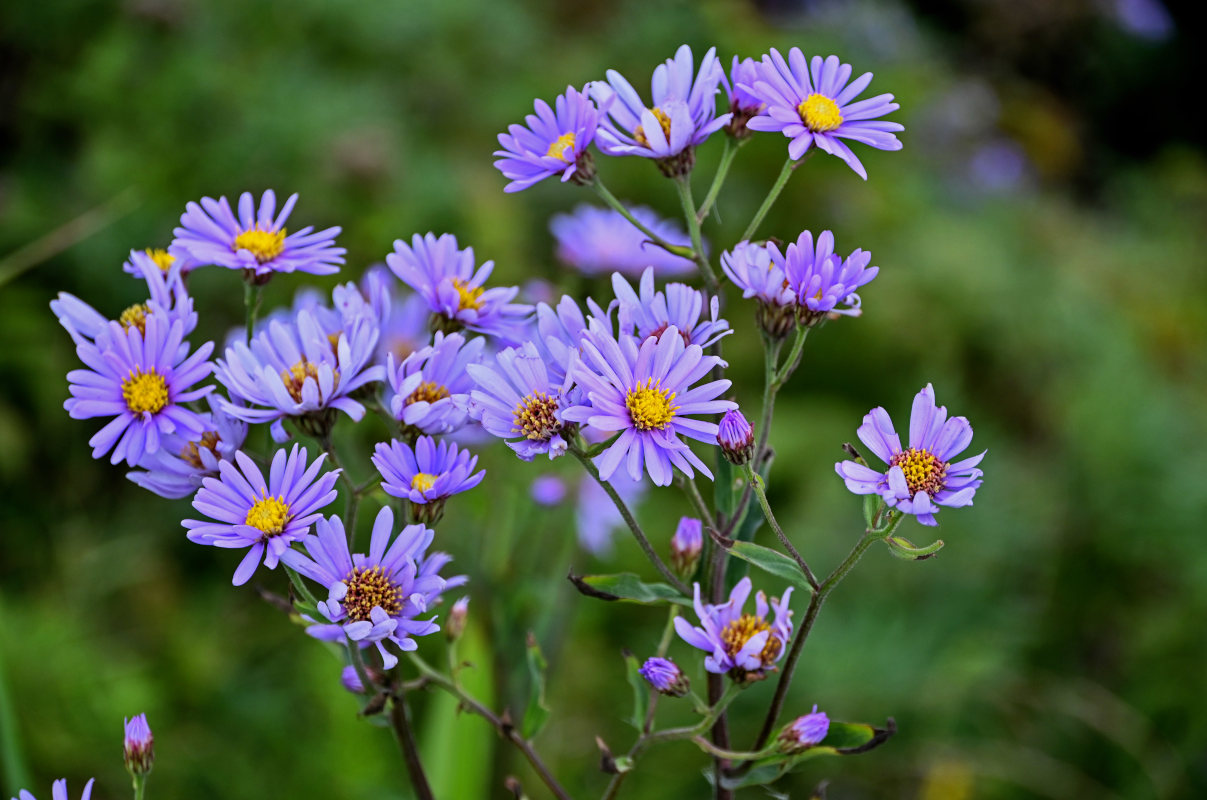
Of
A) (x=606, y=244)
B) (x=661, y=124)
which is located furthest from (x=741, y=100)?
(x=606, y=244)

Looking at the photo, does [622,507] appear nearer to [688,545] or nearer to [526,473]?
[688,545]

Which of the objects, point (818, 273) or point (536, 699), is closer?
point (818, 273)

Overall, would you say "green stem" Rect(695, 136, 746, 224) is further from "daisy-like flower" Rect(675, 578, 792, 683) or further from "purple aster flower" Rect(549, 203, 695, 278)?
"purple aster flower" Rect(549, 203, 695, 278)

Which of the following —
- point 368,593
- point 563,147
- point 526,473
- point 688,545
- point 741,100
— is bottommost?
point 368,593

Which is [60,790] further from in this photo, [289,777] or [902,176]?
[902,176]

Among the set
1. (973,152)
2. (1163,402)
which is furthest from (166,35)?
(973,152)

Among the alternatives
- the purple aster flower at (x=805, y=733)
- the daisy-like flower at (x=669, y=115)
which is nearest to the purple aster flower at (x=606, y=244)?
the daisy-like flower at (x=669, y=115)
